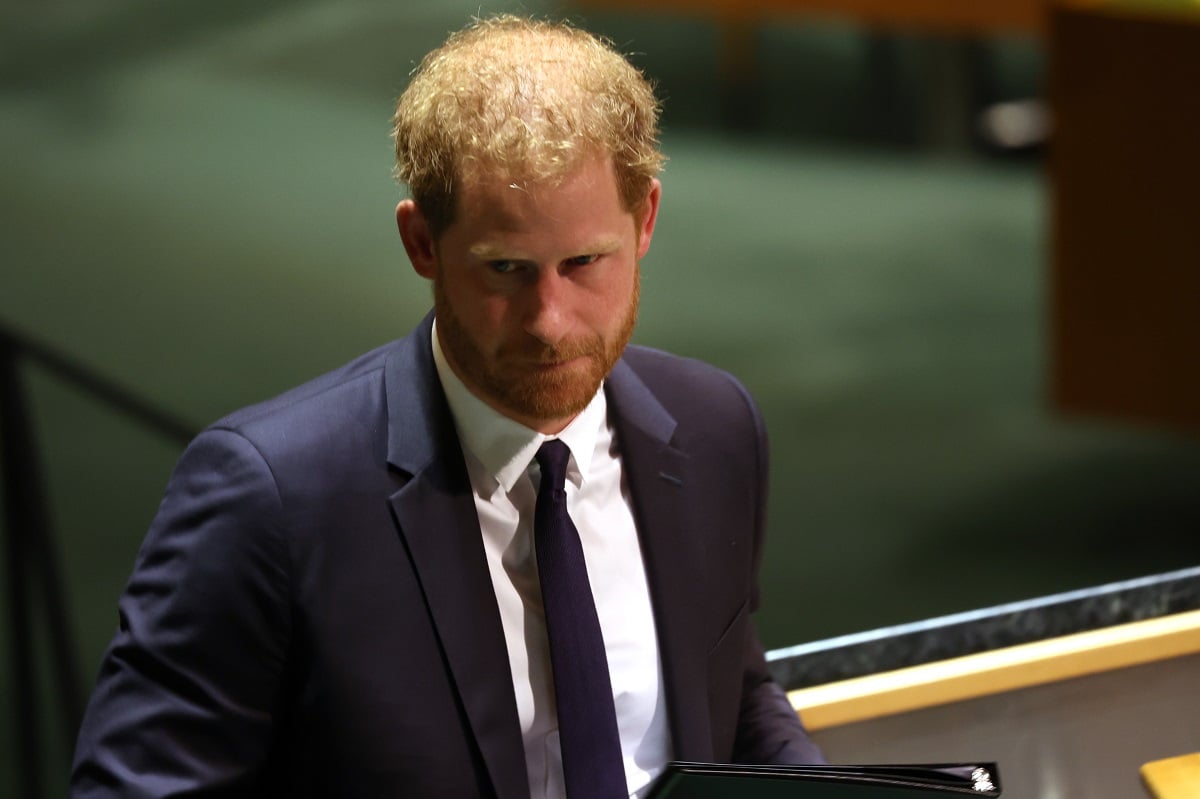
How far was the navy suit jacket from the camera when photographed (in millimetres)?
1355

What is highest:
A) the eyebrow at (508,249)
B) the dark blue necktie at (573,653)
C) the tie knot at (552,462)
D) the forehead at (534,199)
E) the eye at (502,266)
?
the forehead at (534,199)

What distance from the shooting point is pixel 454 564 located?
57.6 inches

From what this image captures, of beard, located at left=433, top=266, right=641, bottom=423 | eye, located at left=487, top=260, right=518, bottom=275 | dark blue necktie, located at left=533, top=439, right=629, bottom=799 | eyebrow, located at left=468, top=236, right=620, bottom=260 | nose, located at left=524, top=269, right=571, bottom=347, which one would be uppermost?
eyebrow, located at left=468, top=236, right=620, bottom=260

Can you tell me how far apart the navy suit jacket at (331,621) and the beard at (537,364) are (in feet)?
0.31

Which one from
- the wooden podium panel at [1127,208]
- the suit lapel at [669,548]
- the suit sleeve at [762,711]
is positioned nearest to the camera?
the suit lapel at [669,548]

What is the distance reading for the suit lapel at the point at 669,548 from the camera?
1569 millimetres

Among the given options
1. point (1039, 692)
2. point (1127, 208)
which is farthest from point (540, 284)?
point (1127, 208)

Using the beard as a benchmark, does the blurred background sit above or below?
below

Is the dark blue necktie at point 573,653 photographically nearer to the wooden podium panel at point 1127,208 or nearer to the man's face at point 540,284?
the man's face at point 540,284

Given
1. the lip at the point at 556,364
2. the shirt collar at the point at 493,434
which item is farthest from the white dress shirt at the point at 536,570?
the lip at the point at 556,364

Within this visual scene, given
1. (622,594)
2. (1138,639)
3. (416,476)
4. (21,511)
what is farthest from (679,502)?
(21,511)

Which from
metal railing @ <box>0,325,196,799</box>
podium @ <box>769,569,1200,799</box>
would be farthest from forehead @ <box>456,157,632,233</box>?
metal railing @ <box>0,325,196,799</box>

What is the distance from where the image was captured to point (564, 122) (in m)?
1.33

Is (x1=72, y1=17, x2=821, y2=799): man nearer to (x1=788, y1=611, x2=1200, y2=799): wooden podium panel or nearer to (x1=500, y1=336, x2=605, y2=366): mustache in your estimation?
(x1=500, y1=336, x2=605, y2=366): mustache
